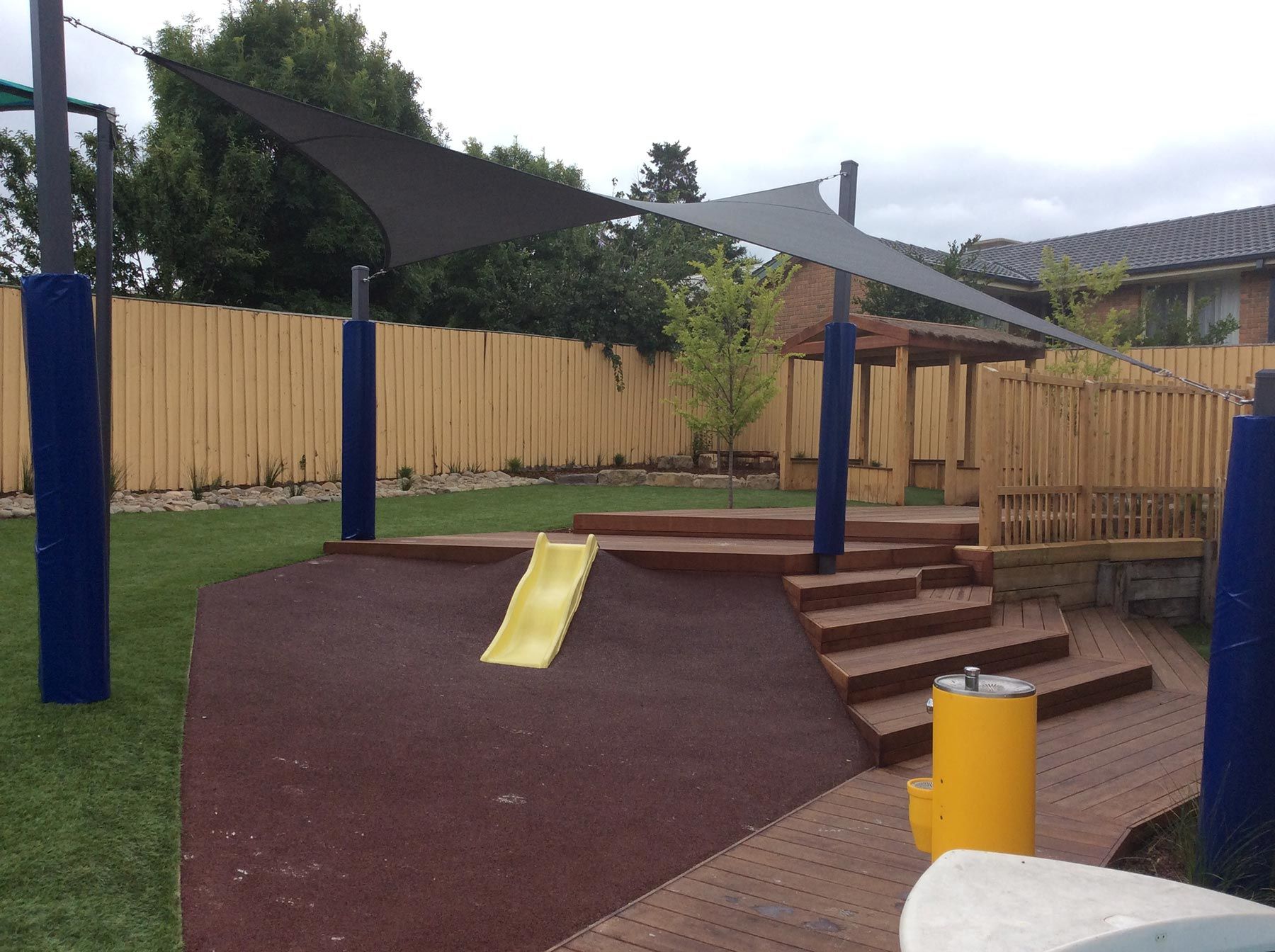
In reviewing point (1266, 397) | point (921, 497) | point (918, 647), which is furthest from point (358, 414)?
point (921, 497)

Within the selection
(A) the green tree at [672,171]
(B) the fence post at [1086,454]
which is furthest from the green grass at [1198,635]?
(A) the green tree at [672,171]

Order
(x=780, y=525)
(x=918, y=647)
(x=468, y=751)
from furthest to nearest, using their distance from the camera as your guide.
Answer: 1. (x=780, y=525)
2. (x=918, y=647)
3. (x=468, y=751)

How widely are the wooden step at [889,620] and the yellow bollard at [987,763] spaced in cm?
258

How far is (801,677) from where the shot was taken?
517cm

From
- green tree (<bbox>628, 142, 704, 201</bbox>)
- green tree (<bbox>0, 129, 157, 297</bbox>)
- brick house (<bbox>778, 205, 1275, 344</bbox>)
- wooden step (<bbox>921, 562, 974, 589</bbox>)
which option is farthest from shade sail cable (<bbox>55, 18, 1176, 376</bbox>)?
green tree (<bbox>628, 142, 704, 201</bbox>)

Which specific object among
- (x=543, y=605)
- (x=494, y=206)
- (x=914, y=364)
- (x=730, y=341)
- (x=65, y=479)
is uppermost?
(x=494, y=206)

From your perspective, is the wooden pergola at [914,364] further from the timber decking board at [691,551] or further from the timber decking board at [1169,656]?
the timber decking board at [691,551]

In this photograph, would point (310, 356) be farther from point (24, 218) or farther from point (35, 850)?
point (35, 850)

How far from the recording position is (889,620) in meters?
5.61

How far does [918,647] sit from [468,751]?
2.82 metres

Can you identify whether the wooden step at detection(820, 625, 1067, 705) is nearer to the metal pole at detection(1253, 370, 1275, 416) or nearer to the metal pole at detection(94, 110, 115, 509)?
the metal pole at detection(1253, 370, 1275, 416)

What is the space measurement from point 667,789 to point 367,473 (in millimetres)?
4457

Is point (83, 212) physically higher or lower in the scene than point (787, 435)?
higher

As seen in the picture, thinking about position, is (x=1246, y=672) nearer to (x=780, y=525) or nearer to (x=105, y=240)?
(x=780, y=525)
